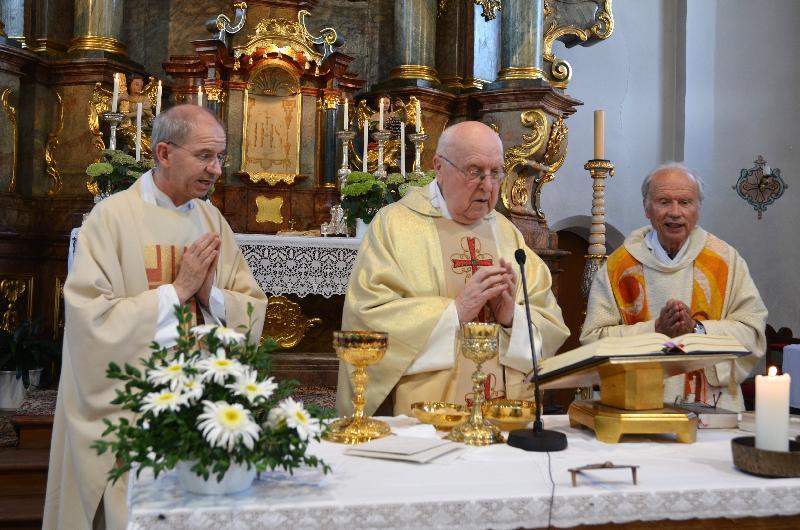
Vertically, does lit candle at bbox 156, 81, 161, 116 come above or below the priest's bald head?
above

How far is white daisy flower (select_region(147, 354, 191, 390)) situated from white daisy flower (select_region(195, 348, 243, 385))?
4 centimetres

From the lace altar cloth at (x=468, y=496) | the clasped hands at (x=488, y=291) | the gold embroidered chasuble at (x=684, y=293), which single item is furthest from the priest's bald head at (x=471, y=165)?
the lace altar cloth at (x=468, y=496)

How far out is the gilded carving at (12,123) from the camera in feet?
21.7

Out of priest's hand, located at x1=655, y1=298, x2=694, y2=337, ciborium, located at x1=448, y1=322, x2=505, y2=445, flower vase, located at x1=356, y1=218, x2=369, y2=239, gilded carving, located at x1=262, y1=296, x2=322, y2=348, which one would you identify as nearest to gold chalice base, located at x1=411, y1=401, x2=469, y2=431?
ciborium, located at x1=448, y1=322, x2=505, y2=445

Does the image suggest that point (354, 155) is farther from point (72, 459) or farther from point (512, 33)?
point (72, 459)

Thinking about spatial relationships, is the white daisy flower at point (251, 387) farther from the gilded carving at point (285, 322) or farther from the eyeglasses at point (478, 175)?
the gilded carving at point (285, 322)

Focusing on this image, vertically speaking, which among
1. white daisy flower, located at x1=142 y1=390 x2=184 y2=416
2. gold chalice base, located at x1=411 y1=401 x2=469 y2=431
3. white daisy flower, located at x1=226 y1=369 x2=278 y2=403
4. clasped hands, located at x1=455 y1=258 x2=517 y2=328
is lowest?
gold chalice base, located at x1=411 y1=401 x2=469 y2=431

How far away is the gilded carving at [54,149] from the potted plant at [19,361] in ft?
4.55

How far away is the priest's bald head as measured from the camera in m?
3.40

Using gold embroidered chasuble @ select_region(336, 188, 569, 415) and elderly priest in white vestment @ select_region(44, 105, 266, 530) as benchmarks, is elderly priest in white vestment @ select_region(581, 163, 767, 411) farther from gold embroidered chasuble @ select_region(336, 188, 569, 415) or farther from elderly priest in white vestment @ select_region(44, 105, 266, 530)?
elderly priest in white vestment @ select_region(44, 105, 266, 530)

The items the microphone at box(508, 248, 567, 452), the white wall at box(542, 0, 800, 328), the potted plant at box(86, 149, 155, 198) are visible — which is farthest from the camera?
the white wall at box(542, 0, 800, 328)

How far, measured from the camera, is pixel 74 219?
657cm

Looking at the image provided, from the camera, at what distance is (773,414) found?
2059mm

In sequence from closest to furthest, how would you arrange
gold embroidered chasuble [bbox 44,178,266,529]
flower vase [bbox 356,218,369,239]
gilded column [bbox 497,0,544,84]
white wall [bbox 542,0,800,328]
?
gold embroidered chasuble [bbox 44,178,266,529] < flower vase [bbox 356,218,369,239] < gilded column [bbox 497,0,544,84] < white wall [bbox 542,0,800,328]
